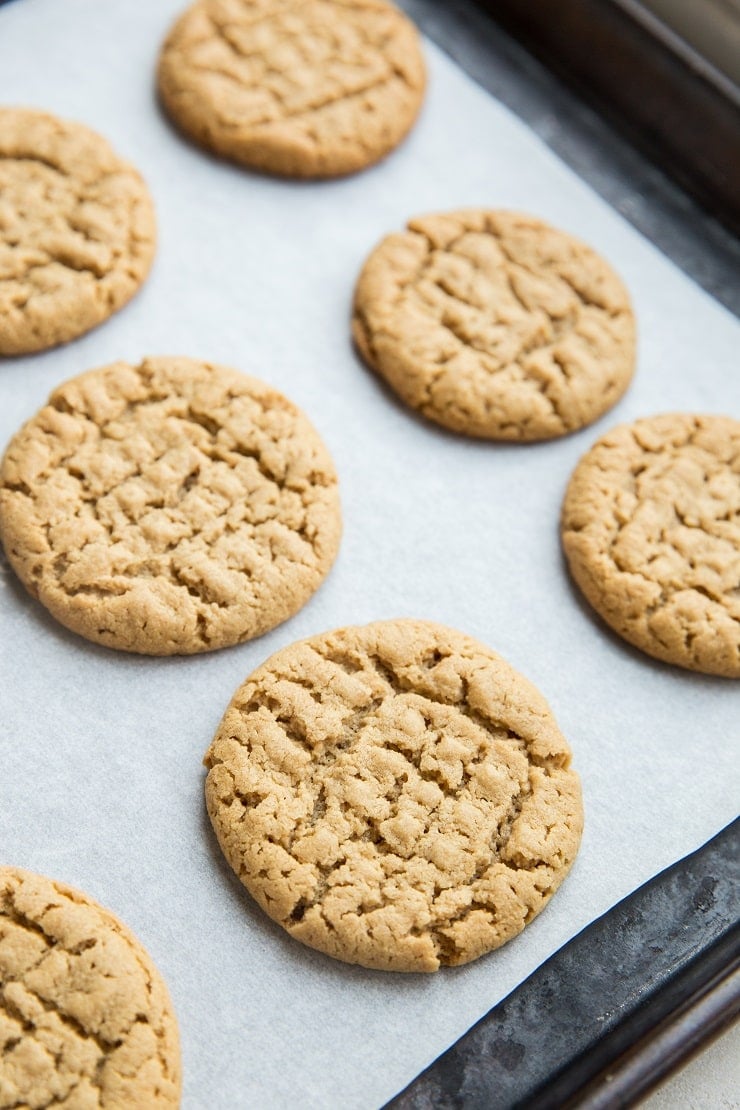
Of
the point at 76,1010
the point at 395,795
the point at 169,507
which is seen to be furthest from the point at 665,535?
the point at 76,1010

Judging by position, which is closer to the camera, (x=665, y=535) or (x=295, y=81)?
(x=665, y=535)

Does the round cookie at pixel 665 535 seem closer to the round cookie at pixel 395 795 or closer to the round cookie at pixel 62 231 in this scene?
the round cookie at pixel 395 795

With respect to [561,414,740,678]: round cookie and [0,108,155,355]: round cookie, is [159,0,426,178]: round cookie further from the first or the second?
[561,414,740,678]: round cookie

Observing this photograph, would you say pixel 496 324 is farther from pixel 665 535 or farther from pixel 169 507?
pixel 169 507

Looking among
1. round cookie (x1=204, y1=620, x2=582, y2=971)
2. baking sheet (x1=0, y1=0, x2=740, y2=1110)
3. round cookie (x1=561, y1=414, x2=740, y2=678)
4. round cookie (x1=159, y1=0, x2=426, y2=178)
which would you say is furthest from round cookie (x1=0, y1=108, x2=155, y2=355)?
round cookie (x1=561, y1=414, x2=740, y2=678)

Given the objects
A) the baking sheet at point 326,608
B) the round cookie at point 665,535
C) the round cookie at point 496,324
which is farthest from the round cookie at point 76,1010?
the round cookie at point 496,324

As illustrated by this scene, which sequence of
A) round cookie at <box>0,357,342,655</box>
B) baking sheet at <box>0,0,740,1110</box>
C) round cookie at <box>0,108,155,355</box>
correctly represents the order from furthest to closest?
round cookie at <box>0,108,155,355</box>, round cookie at <box>0,357,342,655</box>, baking sheet at <box>0,0,740,1110</box>

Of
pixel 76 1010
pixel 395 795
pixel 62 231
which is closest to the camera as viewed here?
pixel 76 1010
